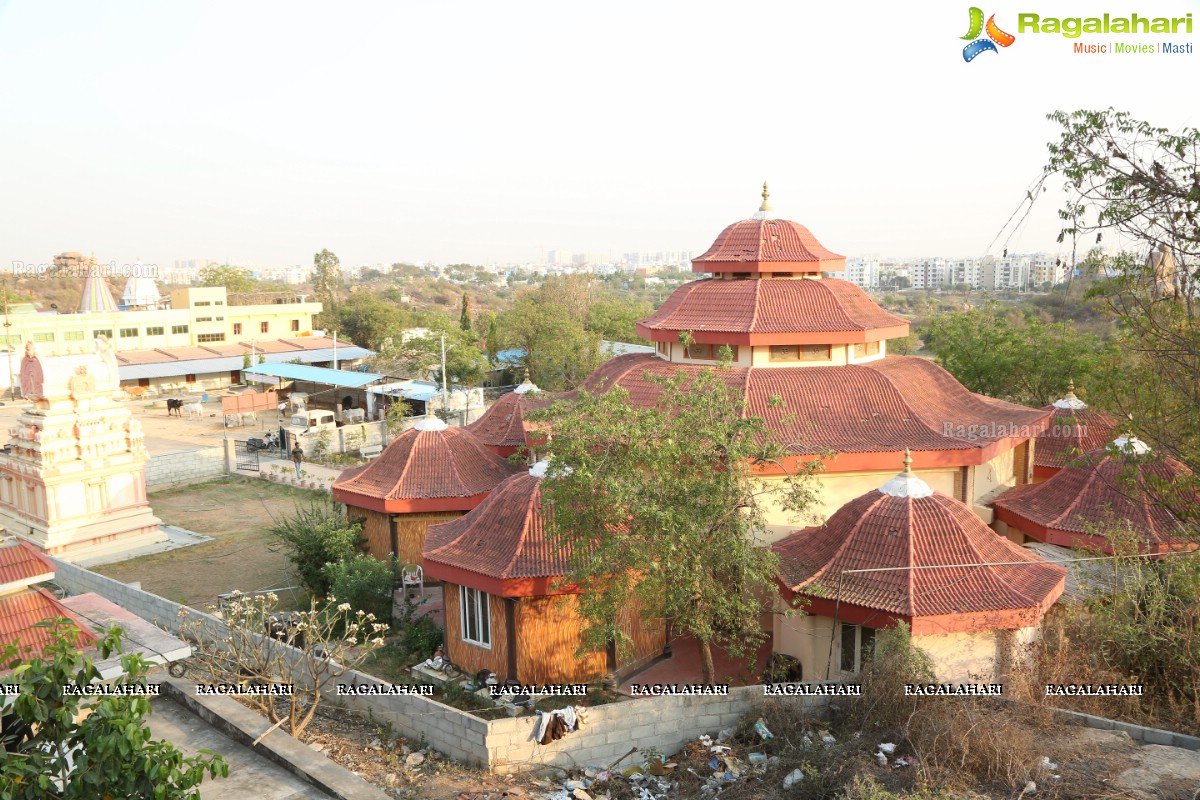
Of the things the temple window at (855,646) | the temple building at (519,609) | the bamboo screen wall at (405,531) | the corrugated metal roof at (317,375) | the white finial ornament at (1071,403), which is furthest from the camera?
the corrugated metal roof at (317,375)

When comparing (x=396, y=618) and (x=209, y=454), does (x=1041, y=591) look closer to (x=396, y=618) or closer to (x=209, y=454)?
(x=396, y=618)

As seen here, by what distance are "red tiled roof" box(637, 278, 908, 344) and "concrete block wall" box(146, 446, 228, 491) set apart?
15699 millimetres

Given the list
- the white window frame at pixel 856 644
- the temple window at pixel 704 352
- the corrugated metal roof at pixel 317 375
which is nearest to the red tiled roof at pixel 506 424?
the temple window at pixel 704 352

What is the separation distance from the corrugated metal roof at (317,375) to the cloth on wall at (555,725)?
28758mm

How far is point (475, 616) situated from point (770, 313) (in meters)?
7.95

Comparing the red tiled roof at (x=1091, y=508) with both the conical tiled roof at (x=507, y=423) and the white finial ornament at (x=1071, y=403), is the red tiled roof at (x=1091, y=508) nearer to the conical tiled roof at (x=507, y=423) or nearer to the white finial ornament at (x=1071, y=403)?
the white finial ornament at (x=1071, y=403)

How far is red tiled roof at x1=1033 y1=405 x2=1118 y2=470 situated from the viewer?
1803 centimetres

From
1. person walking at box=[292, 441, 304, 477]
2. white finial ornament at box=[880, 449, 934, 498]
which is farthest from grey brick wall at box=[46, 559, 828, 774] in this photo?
person walking at box=[292, 441, 304, 477]

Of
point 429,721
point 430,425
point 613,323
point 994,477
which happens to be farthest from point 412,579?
point 613,323

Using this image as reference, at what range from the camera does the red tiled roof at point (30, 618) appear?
8.09 meters

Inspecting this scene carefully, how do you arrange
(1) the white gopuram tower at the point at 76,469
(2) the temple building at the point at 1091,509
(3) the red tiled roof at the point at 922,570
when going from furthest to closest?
(1) the white gopuram tower at the point at 76,469
(2) the temple building at the point at 1091,509
(3) the red tiled roof at the point at 922,570

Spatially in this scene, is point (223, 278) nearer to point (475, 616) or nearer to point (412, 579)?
point (412, 579)

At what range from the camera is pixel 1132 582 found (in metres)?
11.5

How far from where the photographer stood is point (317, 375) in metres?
39.4
